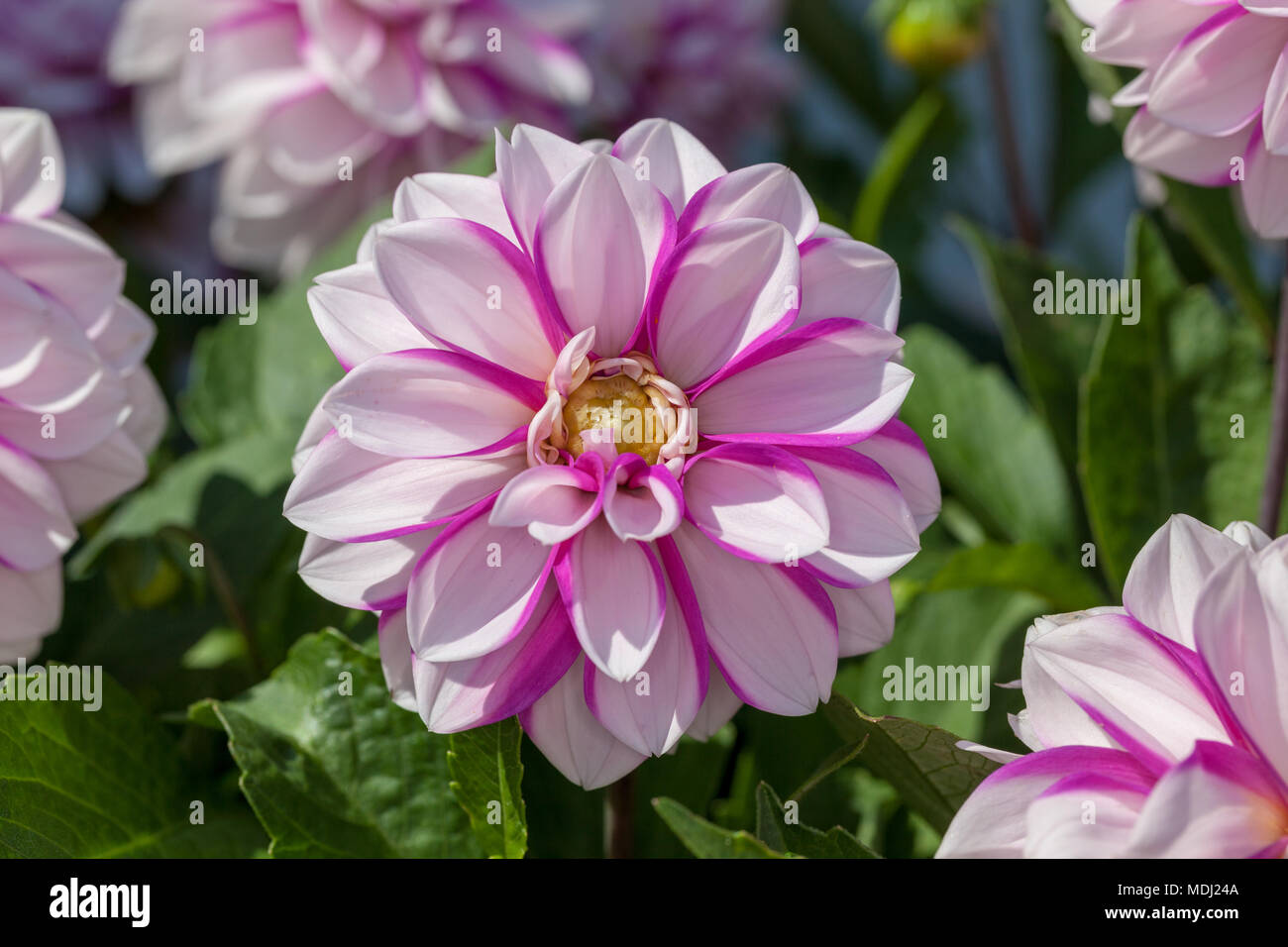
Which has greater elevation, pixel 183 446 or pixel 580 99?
pixel 580 99

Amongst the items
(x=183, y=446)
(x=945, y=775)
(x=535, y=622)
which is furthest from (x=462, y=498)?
(x=183, y=446)

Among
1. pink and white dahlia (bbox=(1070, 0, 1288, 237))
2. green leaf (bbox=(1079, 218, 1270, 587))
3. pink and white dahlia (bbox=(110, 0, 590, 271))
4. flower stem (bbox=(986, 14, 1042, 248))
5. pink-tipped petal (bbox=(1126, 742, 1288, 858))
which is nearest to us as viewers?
pink-tipped petal (bbox=(1126, 742, 1288, 858))

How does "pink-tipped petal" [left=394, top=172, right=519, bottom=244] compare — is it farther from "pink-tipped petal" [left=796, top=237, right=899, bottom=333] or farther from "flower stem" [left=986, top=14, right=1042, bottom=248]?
"flower stem" [left=986, top=14, right=1042, bottom=248]

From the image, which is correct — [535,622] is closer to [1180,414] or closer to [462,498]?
[462,498]

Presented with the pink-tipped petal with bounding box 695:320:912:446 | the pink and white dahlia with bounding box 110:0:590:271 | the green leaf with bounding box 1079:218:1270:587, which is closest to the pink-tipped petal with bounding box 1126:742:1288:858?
the pink-tipped petal with bounding box 695:320:912:446

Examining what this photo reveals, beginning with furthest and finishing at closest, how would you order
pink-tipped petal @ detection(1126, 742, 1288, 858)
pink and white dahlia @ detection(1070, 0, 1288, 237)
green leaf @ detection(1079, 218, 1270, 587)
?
1. green leaf @ detection(1079, 218, 1270, 587)
2. pink and white dahlia @ detection(1070, 0, 1288, 237)
3. pink-tipped petal @ detection(1126, 742, 1288, 858)
